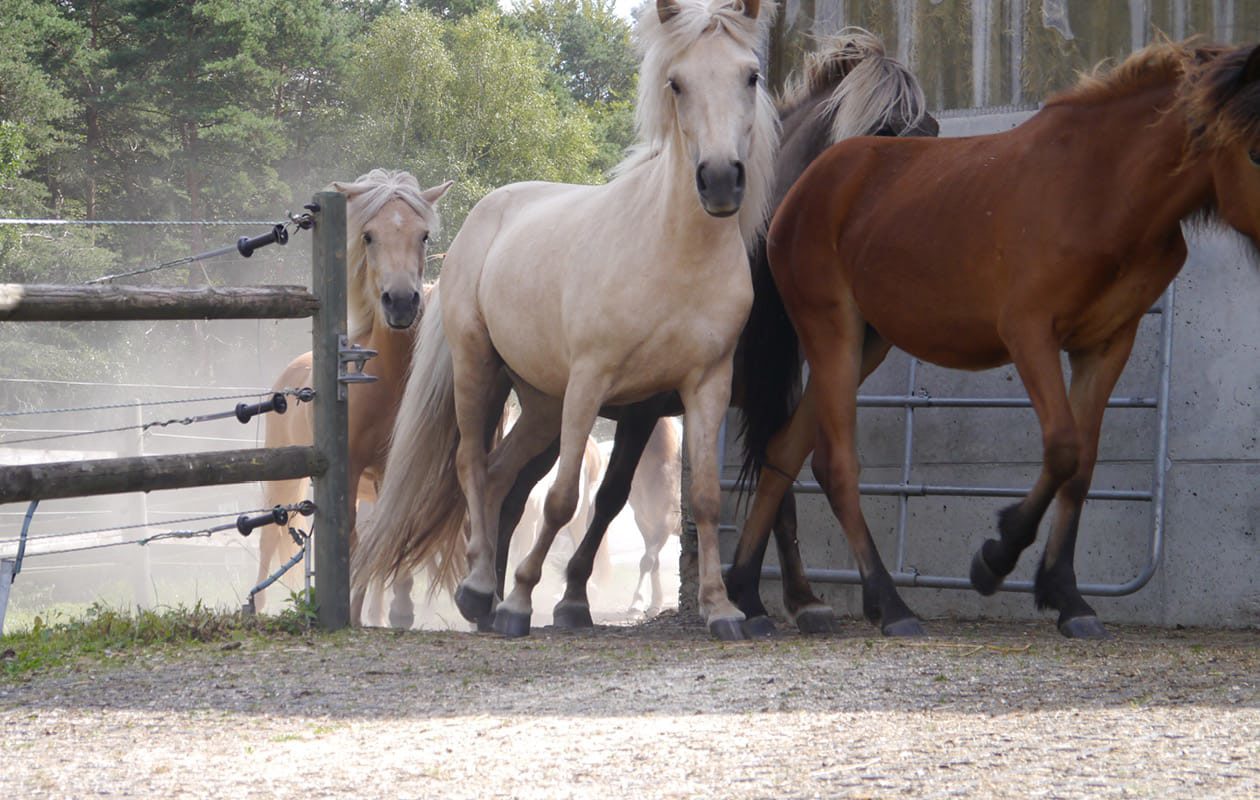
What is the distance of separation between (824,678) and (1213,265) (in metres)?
3.24

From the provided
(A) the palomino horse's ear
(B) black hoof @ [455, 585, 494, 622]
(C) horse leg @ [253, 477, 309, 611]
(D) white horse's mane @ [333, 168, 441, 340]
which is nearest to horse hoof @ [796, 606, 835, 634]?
(B) black hoof @ [455, 585, 494, 622]

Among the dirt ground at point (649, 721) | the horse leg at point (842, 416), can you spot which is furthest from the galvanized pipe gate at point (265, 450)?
the horse leg at point (842, 416)

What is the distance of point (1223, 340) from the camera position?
247 inches

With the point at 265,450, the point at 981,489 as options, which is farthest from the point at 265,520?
the point at 981,489

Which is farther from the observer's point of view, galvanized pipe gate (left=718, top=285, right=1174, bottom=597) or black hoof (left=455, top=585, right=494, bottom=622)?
galvanized pipe gate (left=718, top=285, right=1174, bottom=597)

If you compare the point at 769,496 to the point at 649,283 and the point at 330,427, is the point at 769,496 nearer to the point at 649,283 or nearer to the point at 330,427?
the point at 649,283

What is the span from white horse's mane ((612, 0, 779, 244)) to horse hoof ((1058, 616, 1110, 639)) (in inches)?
75.0

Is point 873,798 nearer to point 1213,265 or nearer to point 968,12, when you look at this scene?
point 1213,265

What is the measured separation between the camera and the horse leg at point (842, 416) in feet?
18.4

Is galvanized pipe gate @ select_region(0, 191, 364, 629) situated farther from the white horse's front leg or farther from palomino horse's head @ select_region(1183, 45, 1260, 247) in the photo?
palomino horse's head @ select_region(1183, 45, 1260, 247)

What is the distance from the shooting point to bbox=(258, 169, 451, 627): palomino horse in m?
6.92

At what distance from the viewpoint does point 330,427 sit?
560 centimetres

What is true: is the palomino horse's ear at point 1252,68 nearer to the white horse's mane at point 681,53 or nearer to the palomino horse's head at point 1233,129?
the palomino horse's head at point 1233,129

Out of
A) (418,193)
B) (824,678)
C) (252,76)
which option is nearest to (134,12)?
(252,76)
